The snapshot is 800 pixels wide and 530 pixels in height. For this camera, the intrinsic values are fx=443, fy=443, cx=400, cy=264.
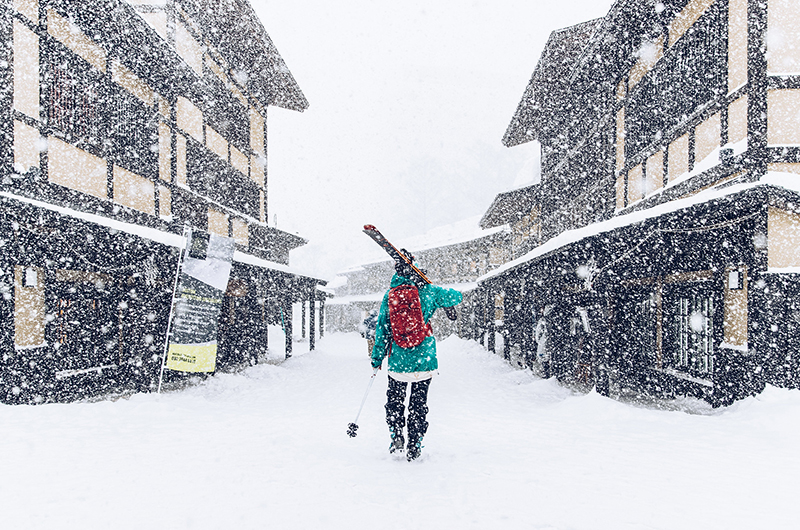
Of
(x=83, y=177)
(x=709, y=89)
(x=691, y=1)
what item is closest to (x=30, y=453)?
(x=83, y=177)

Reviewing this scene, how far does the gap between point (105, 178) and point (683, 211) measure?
30.4ft

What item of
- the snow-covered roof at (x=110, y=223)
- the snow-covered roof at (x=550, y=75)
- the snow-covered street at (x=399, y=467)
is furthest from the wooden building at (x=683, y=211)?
the snow-covered roof at (x=110, y=223)

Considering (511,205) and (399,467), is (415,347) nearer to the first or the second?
(399,467)

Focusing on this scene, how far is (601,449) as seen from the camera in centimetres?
440

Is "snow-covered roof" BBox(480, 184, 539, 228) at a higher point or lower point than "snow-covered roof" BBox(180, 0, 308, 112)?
lower

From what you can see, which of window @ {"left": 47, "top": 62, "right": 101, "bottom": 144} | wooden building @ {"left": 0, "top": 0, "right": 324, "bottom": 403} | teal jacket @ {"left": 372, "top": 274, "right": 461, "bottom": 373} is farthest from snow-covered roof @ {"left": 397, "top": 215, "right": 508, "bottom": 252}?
teal jacket @ {"left": 372, "top": 274, "right": 461, "bottom": 373}

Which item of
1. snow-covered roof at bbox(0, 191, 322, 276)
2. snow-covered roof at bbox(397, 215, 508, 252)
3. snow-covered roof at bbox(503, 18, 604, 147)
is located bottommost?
snow-covered roof at bbox(0, 191, 322, 276)

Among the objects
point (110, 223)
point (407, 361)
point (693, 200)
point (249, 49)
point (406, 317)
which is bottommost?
point (407, 361)

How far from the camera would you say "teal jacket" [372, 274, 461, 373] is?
161 inches

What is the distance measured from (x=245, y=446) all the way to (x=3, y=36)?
685cm

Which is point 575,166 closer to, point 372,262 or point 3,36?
point 3,36

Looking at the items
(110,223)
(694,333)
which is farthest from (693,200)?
(110,223)

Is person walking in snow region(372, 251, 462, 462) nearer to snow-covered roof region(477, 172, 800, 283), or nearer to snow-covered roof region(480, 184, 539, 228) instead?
snow-covered roof region(477, 172, 800, 283)

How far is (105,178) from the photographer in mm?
8039
